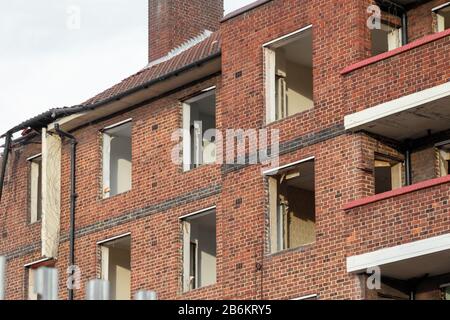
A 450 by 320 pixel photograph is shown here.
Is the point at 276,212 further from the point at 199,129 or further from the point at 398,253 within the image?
the point at 199,129

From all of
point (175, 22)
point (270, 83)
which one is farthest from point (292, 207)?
point (175, 22)

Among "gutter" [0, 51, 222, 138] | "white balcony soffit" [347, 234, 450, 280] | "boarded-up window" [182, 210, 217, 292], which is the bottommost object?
"white balcony soffit" [347, 234, 450, 280]

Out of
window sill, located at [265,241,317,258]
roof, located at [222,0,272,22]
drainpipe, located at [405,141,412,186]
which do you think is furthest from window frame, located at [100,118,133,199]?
drainpipe, located at [405,141,412,186]

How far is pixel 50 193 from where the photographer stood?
4159 centimetres

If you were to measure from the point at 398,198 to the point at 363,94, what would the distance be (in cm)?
257

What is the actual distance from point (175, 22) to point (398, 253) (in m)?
14.5

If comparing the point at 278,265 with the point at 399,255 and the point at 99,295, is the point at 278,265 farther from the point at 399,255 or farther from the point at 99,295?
the point at 99,295

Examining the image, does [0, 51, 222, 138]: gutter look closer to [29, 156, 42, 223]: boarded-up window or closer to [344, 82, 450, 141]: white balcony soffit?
[29, 156, 42, 223]: boarded-up window

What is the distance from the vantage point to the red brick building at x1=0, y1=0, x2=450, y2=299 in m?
33.1

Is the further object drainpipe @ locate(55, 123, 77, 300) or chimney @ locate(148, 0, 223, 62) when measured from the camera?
chimney @ locate(148, 0, 223, 62)

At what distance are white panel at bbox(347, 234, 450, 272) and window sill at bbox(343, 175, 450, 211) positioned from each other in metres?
1.00
